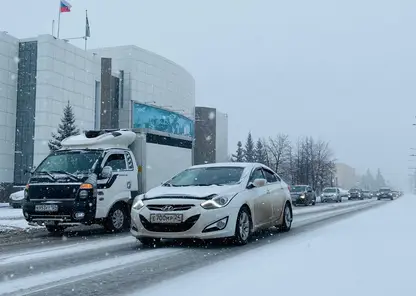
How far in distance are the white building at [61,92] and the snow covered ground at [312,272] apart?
132ft

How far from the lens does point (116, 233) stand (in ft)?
37.7

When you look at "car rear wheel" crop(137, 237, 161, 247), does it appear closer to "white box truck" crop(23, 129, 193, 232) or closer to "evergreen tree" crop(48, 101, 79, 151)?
"white box truck" crop(23, 129, 193, 232)

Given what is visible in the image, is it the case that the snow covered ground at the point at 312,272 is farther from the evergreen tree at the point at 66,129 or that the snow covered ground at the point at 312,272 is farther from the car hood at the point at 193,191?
the evergreen tree at the point at 66,129

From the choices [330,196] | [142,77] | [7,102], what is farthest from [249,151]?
[7,102]

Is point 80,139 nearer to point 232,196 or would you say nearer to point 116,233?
point 116,233

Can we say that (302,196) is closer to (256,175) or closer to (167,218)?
(256,175)

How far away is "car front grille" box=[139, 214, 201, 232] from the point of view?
796cm

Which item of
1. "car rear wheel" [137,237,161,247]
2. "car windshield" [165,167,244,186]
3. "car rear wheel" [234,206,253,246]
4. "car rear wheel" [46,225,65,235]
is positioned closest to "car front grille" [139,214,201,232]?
"car rear wheel" [137,237,161,247]

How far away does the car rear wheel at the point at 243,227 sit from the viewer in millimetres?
8391

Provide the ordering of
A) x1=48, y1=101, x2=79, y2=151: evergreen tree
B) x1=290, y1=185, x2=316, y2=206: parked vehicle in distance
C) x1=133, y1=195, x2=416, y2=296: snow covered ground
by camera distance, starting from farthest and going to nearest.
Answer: x1=48, y1=101, x2=79, y2=151: evergreen tree, x1=290, y1=185, x2=316, y2=206: parked vehicle in distance, x1=133, y1=195, x2=416, y2=296: snow covered ground

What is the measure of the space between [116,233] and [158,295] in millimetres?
6849

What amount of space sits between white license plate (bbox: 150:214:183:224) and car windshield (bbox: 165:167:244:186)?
1.23m

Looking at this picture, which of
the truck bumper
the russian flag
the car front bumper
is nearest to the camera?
the car front bumper

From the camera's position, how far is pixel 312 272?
19.0ft
